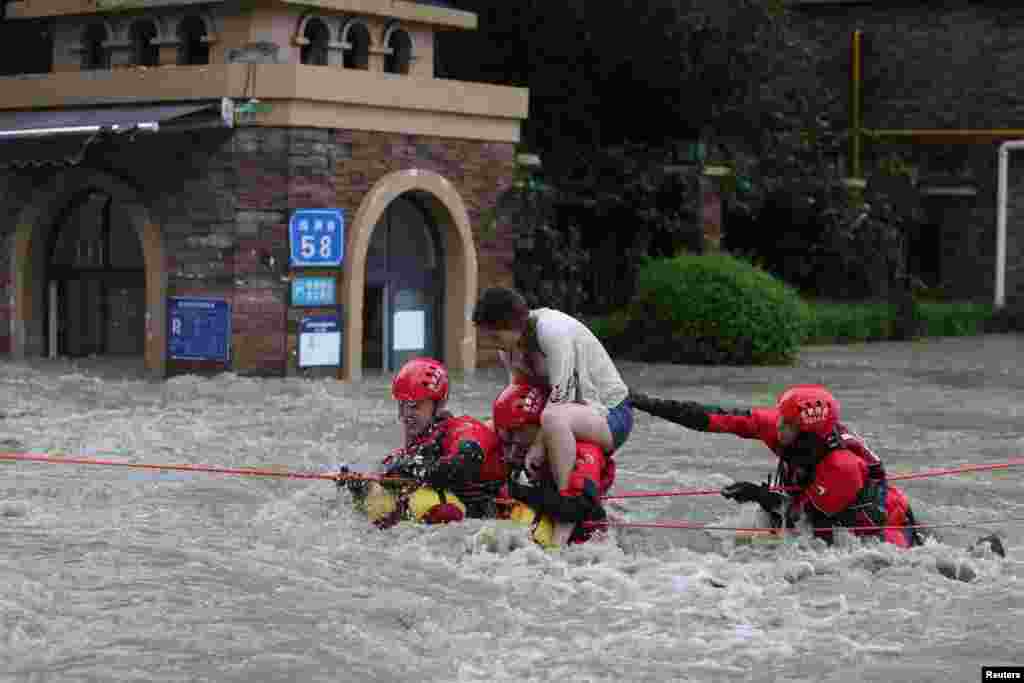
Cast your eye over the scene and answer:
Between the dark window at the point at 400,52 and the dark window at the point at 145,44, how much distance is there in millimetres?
2527

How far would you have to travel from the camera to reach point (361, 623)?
8336 millimetres

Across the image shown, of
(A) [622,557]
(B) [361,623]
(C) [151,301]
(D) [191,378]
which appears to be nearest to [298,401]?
(D) [191,378]

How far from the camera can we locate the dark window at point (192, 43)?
20125 mm

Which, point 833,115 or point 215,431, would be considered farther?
point 833,115

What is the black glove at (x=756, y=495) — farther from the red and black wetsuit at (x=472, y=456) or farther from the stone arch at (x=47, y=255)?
the stone arch at (x=47, y=255)

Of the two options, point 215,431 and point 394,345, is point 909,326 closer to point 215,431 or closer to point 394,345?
point 394,345

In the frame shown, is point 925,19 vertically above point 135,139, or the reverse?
point 925,19

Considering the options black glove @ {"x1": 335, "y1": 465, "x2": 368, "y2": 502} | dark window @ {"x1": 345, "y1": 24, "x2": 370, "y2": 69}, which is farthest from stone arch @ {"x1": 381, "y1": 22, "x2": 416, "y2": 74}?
black glove @ {"x1": 335, "y1": 465, "x2": 368, "y2": 502}

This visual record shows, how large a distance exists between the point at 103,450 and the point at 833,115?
69.6 feet

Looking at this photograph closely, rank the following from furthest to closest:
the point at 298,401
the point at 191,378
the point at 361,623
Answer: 1. the point at 191,378
2. the point at 298,401
3. the point at 361,623

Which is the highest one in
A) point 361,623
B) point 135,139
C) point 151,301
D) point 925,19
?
point 925,19

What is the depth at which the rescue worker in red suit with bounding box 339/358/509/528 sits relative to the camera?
9938 millimetres

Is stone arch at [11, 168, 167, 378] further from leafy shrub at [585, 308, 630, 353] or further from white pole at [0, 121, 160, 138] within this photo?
leafy shrub at [585, 308, 630, 353]

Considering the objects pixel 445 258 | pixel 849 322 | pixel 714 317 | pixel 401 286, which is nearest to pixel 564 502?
pixel 401 286
